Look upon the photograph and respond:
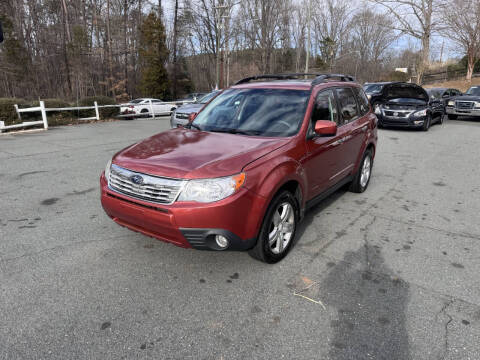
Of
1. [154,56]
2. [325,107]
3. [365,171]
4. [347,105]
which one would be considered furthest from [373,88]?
[154,56]

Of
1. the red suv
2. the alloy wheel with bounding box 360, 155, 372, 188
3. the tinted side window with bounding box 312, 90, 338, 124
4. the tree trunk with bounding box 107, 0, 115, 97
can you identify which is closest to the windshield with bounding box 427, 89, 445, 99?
the alloy wheel with bounding box 360, 155, 372, 188

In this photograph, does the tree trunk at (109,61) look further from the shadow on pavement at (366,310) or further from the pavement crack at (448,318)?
the pavement crack at (448,318)

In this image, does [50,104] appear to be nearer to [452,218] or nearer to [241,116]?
[241,116]

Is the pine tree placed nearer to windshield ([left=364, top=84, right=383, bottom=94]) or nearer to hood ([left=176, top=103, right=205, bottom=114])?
windshield ([left=364, top=84, right=383, bottom=94])

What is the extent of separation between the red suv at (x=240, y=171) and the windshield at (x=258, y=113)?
1 centimetres

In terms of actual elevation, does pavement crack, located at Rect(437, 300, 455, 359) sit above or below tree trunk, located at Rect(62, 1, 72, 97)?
below

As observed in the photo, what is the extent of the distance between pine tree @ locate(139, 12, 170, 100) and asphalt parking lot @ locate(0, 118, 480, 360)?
27613 mm

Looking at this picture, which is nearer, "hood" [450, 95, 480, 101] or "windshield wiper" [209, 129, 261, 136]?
"windshield wiper" [209, 129, 261, 136]

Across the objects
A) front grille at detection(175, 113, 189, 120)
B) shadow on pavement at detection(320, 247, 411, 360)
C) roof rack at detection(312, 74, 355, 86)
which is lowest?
shadow on pavement at detection(320, 247, 411, 360)

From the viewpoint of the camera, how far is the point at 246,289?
2.97 m

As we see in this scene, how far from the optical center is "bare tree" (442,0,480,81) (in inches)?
1247

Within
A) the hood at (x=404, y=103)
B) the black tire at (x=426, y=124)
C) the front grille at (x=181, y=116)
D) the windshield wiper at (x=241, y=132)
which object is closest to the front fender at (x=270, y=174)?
the windshield wiper at (x=241, y=132)

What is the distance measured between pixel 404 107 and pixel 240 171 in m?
12.3

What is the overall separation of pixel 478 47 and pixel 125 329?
42544mm
